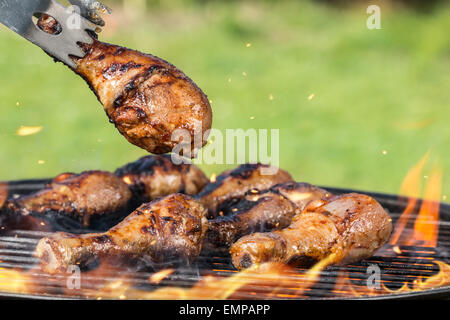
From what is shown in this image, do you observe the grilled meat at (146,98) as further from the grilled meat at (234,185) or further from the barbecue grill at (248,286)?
the grilled meat at (234,185)

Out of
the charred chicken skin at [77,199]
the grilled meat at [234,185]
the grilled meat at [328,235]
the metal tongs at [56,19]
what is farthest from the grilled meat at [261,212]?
the metal tongs at [56,19]

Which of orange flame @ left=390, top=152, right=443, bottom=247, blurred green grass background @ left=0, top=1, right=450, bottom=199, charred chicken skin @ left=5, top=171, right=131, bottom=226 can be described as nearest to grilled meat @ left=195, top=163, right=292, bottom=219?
charred chicken skin @ left=5, top=171, right=131, bottom=226

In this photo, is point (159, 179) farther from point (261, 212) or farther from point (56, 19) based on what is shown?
point (56, 19)
